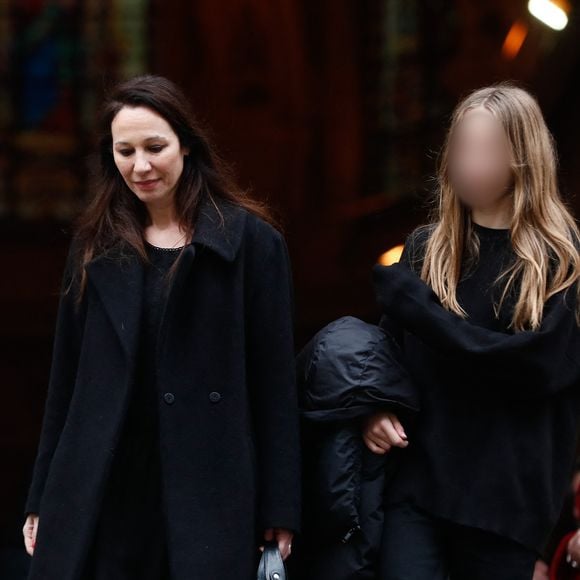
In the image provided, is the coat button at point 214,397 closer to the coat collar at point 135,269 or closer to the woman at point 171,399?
the woman at point 171,399

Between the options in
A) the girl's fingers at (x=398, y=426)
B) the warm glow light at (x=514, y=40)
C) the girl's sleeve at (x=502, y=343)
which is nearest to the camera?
the girl's sleeve at (x=502, y=343)

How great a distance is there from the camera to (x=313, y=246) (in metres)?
10.3

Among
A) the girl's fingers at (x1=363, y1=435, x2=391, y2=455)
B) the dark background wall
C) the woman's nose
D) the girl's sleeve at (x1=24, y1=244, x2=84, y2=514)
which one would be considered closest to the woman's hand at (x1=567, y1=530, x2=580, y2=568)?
the girl's fingers at (x1=363, y1=435, x2=391, y2=455)

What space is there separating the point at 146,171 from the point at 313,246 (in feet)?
20.7

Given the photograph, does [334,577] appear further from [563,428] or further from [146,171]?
[146,171]

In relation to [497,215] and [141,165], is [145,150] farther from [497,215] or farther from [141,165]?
[497,215]

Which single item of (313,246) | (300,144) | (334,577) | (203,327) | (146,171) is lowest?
(334,577)

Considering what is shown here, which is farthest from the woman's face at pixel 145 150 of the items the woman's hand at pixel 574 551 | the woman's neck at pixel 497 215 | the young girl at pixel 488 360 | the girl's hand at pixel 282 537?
the woman's hand at pixel 574 551

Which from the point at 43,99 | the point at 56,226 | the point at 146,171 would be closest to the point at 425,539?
the point at 146,171

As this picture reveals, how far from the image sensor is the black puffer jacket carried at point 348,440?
13.2 ft

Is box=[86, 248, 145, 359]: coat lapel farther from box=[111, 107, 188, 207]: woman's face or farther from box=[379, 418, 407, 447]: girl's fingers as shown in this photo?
box=[379, 418, 407, 447]: girl's fingers

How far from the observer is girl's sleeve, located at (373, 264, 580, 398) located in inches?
150

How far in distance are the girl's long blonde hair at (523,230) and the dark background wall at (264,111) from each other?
209 inches

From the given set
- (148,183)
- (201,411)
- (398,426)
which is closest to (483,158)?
(398,426)
